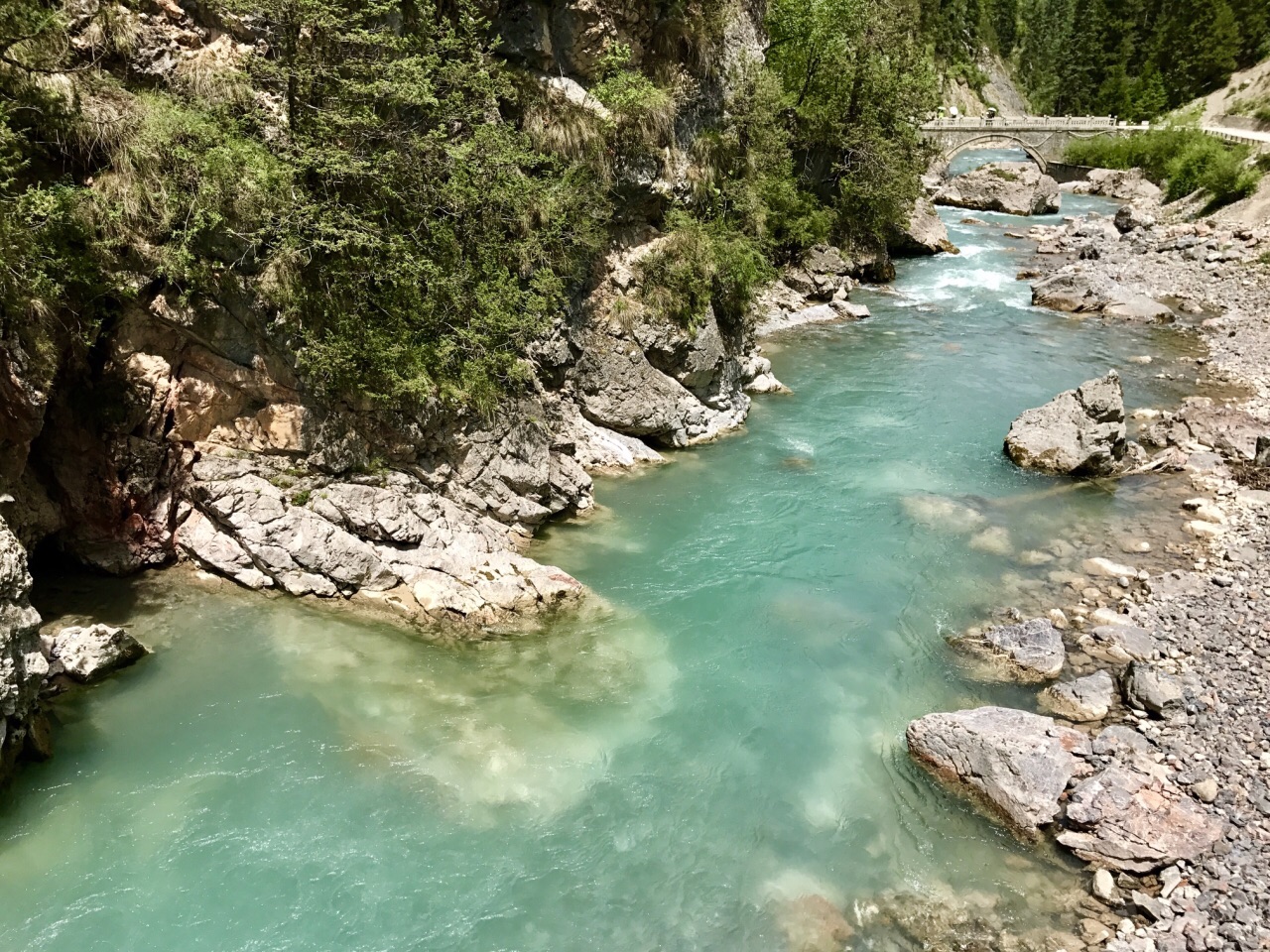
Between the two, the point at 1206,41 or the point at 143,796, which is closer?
the point at 143,796

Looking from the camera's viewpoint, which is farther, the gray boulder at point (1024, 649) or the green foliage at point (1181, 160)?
the green foliage at point (1181, 160)

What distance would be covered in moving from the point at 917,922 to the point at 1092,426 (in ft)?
45.1

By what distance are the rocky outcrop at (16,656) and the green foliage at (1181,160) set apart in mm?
52517

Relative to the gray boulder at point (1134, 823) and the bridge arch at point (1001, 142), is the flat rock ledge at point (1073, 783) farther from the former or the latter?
the bridge arch at point (1001, 142)

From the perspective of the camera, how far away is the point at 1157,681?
34.8 feet

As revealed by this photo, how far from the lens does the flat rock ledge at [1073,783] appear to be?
850 cm

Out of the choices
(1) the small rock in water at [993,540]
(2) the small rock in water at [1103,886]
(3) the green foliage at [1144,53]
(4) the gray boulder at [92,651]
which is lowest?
(2) the small rock in water at [1103,886]

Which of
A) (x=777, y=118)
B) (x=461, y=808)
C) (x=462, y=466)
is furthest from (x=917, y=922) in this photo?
(x=777, y=118)

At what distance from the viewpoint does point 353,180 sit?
1277 cm

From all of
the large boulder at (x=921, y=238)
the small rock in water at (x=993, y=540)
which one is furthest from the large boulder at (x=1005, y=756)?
the large boulder at (x=921, y=238)

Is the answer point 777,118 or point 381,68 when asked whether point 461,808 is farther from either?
point 777,118

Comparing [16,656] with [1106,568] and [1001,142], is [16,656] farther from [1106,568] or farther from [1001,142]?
[1001,142]

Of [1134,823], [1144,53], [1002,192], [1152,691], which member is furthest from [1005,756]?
[1144,53]

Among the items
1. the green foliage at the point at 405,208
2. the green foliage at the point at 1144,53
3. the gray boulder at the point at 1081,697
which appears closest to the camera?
the gray boulder at the point at 1081,697
